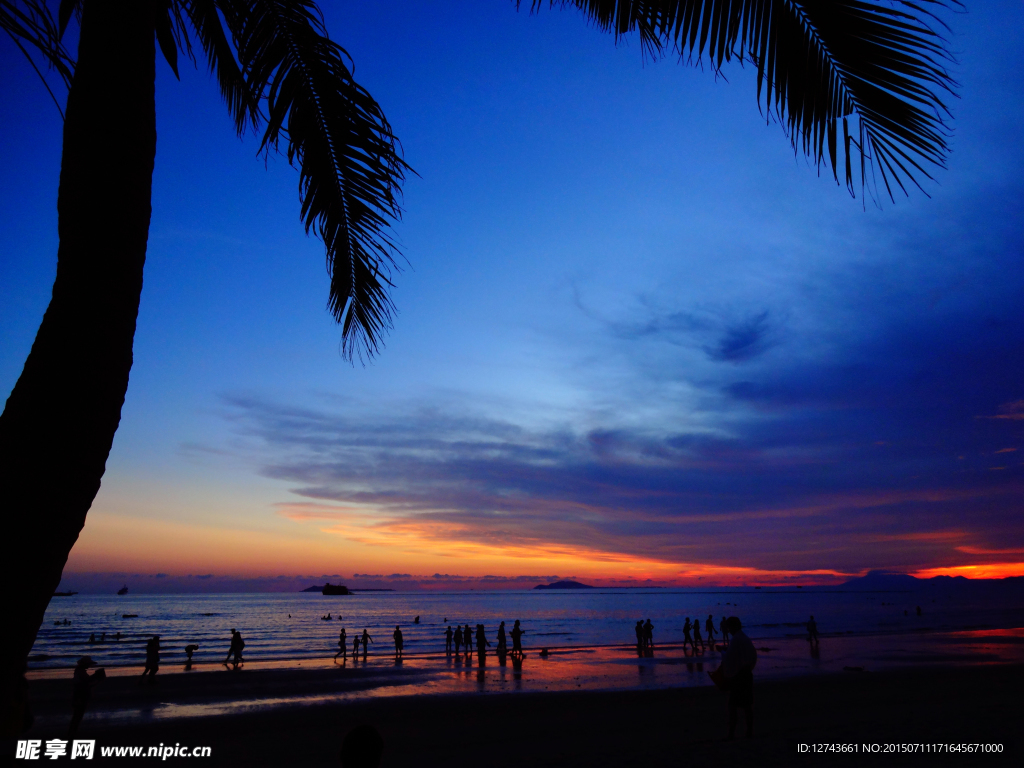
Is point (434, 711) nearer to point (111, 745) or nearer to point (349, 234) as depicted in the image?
point (111, 745)

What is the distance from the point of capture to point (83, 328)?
1.79 metres

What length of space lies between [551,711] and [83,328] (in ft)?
52.1

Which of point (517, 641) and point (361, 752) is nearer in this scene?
point (361, 752)

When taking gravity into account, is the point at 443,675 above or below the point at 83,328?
below

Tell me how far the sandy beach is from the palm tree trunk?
8.85 m

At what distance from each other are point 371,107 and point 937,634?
52.0 m

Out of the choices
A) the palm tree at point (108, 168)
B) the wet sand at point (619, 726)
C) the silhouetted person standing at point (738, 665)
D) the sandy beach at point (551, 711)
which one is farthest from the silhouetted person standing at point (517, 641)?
the palm tree at point (108, 168)

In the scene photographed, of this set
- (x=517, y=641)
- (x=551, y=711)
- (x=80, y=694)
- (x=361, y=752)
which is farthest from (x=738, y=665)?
(x=517, y=641)

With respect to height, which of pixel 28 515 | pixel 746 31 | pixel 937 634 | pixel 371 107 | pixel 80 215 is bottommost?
pixel 937 634

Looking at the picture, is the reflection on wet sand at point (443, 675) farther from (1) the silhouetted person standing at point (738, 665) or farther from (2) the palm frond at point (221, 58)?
(2) the palm frond at point (221, 58)

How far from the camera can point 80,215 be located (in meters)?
1.90

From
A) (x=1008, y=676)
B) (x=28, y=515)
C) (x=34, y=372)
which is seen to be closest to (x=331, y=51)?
(x=34, y=372)

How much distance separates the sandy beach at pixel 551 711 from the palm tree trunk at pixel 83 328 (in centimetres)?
885

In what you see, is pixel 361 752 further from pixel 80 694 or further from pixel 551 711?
pixel 551 711
